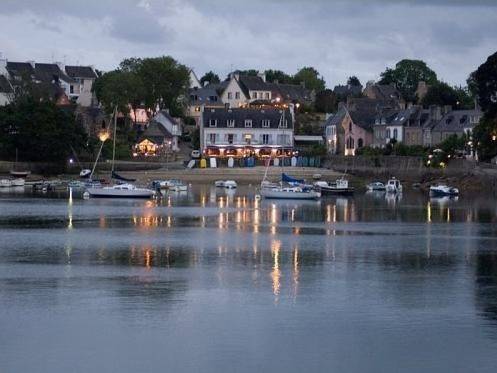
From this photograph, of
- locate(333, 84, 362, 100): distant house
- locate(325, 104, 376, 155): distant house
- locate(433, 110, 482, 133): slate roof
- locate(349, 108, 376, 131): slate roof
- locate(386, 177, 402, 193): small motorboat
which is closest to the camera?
locate(386, 177, 402, 193): small motorboat

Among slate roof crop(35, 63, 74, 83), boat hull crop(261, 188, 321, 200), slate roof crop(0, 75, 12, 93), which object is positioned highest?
slate roof crop(35, 63, 74, 83)

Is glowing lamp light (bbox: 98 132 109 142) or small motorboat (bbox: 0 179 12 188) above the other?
glowing lamp light (bbox: 98 132 109 142)

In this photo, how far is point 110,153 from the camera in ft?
407

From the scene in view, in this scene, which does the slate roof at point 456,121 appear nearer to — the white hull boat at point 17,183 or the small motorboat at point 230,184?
the small motorboat at point 230,184

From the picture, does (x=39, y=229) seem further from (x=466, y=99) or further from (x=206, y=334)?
(x=466, y=99)

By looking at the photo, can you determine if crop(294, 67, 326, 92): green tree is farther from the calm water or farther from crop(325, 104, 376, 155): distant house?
the calm water

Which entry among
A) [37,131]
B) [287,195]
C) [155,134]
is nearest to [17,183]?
[37,131]

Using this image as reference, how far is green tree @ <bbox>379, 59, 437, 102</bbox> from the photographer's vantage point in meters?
176

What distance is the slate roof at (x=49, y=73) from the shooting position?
15373 cm

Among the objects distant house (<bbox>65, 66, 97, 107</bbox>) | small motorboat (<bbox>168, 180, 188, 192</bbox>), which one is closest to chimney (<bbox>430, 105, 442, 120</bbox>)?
small motorboat (<bbox>168, 180, 188, 192</bbox>)

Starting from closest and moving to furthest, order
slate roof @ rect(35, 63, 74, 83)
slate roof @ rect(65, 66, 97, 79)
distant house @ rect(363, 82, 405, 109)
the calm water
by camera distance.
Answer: the calm water, distant house @ rect(363, 82, 405, 109), slate roof @ rect(35, 63, 74, 83), slate roof @ rect(65, 66, 97, 79)

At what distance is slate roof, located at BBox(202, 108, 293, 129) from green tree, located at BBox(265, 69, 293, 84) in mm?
45694

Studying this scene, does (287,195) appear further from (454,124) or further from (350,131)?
(350,131)

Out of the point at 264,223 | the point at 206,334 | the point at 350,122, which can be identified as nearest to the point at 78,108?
the point at 350,122
